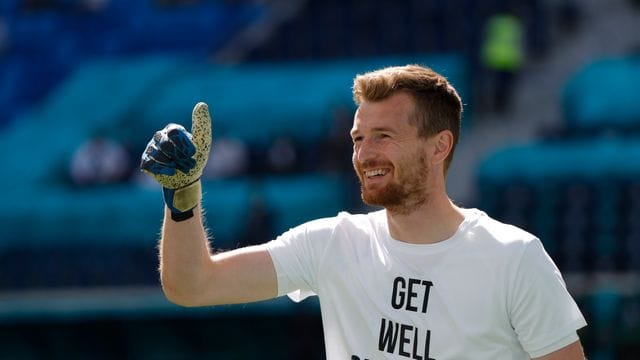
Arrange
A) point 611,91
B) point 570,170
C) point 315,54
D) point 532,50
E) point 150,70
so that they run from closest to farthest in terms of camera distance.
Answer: point 570,170, point 611,91, point 532,50, point 315,54, point 150,70

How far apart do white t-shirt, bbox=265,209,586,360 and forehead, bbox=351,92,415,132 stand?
36 cm

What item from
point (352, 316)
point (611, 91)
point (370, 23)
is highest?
point (370, 23)

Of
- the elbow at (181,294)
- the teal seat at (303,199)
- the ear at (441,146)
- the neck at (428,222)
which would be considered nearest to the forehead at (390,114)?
the ear at (441,146)

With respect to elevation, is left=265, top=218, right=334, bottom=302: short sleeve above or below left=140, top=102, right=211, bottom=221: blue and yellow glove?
below

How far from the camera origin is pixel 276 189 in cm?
1384

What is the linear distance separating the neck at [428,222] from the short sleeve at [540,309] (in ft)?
0.98

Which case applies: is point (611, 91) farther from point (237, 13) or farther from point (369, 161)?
point (369, 161)

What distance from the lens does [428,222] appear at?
157 inches

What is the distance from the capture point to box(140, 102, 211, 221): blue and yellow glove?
385 centimetres

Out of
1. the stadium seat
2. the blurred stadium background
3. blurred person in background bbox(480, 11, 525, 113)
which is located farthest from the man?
blurred person in background bbox(480, 11, 525, 113)

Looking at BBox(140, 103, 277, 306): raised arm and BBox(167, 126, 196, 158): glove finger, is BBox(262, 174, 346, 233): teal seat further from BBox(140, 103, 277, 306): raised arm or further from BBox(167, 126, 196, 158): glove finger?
BBox(167, 126, 196, 158): glove finger

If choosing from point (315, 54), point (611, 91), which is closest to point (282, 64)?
point (315, 54)

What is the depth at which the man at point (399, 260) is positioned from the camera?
3.79 meters

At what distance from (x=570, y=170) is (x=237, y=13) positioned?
8101 millimetres
